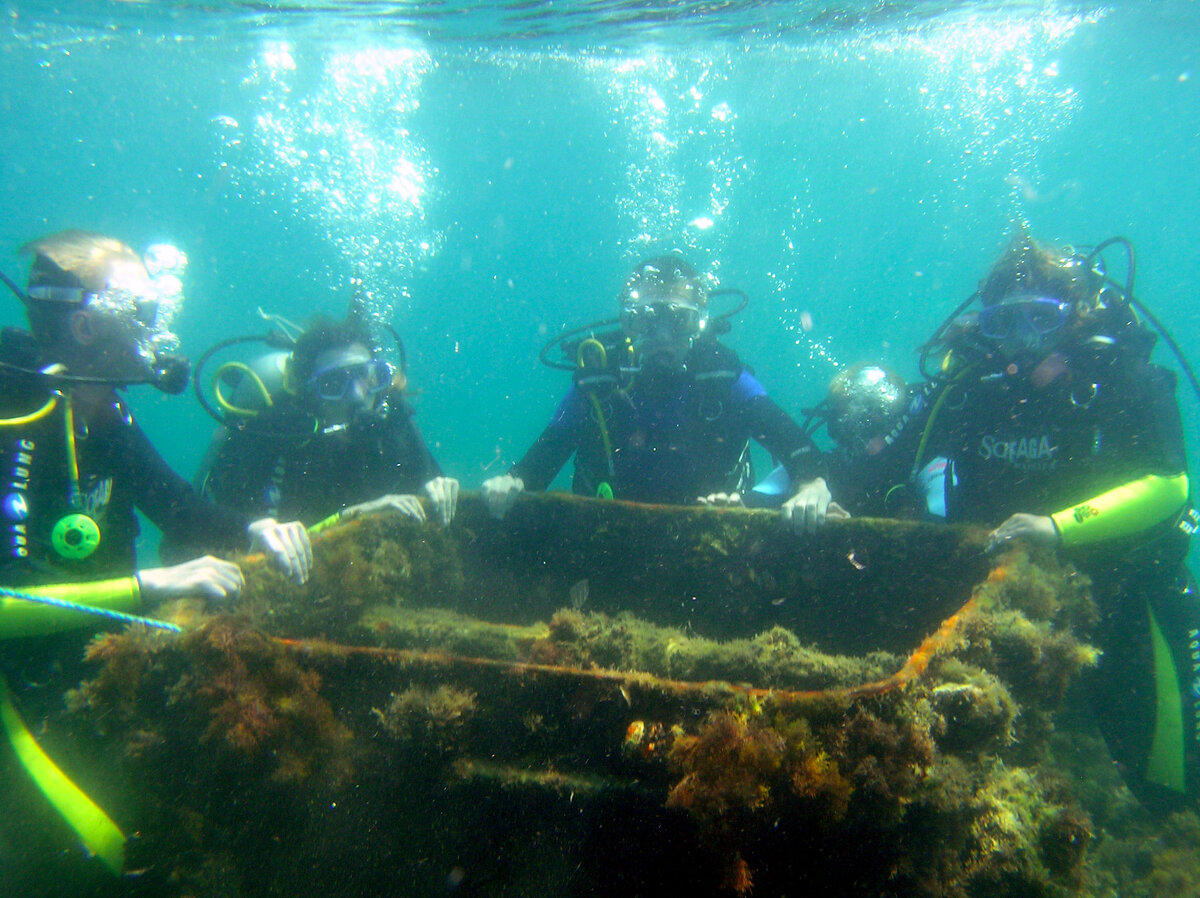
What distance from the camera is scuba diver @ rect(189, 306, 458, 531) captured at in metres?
5.38

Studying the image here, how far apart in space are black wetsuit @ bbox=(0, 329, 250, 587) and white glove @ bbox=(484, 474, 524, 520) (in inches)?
69.6

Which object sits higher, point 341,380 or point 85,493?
point 341,380

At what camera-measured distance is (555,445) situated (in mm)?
5547

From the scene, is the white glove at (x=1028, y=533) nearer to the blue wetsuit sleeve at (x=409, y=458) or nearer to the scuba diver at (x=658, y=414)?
the scuba diver at (x=658, y=414)

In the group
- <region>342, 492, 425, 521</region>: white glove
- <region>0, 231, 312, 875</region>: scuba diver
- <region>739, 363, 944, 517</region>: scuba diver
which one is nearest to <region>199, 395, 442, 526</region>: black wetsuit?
<region>0, 231, 312, 875</region>: scuba diver

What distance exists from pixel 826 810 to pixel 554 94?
107 feet

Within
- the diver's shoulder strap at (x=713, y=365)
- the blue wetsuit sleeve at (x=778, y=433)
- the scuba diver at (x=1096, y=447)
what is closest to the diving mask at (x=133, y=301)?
the diver's shoulder strap at (x=713, y=365)

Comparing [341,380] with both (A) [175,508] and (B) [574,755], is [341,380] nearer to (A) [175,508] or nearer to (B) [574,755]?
(A) [175,508]

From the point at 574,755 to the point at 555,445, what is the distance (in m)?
3.66

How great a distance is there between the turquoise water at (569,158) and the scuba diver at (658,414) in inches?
67.9

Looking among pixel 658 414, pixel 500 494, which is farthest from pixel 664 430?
pixel 500 494

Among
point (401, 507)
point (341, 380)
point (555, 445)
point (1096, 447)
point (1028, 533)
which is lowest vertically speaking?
point (1028, 533)

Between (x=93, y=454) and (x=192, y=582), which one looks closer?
(x=192, y=582)

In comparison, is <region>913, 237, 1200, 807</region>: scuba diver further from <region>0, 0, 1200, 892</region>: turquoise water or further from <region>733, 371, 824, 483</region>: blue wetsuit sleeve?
<region>0, 0, 1200, 892</region>: turquoise water
